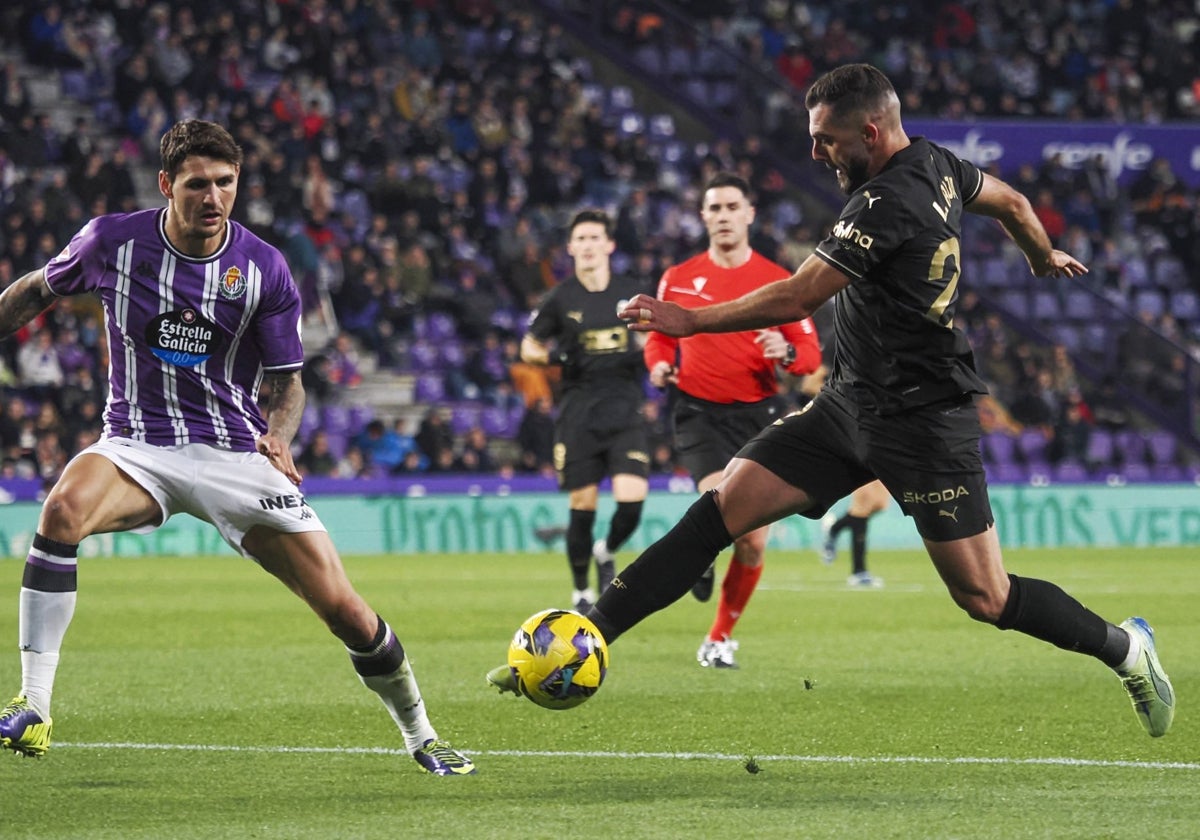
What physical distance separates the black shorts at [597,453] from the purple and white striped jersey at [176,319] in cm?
647

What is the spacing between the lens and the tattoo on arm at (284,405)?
6.30 metres

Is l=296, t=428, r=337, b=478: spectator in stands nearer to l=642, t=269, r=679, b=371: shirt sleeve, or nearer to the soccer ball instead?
l=642, t=269, r=679, b=371: shirt sleeve

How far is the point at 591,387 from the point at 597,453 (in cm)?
48

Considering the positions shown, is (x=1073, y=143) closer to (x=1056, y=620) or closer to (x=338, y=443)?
(x=338, y=443)

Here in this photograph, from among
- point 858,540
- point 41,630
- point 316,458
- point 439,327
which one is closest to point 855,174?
point 41,630

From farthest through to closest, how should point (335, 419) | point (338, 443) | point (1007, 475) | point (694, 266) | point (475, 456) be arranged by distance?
point (1007, 475), point (335, 419), point (338, 443), point (475, 456), point (694, 266)

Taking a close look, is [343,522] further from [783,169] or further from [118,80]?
[783,169]

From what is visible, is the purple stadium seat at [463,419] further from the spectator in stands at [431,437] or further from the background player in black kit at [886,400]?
the background player in black kit at [886,400]

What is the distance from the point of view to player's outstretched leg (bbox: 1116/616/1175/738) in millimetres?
6535

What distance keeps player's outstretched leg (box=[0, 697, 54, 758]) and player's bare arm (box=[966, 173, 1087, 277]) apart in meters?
3.56

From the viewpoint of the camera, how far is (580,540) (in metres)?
13.0

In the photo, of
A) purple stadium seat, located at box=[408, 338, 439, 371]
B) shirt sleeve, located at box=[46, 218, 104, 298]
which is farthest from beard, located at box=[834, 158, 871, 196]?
purple stadium seat, located at box=[408, 338, 439, 371]

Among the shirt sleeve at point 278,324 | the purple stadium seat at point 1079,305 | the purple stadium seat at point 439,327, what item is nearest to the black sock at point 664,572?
the shirt sleeve at point 278,324

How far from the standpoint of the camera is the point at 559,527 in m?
21.7
